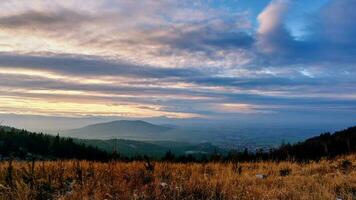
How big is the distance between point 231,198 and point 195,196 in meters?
0.68

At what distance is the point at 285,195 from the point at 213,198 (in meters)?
1.63

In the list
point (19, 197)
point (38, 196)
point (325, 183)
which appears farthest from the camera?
point (325, 183)

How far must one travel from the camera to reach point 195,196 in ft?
26.2

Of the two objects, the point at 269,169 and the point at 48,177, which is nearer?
the point at 48,177

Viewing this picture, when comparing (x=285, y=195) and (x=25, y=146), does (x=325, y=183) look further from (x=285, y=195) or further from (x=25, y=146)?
(x=25, y=146)

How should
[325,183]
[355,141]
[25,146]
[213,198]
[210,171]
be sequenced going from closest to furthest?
[213,198] → [325,183] → [210,171] → [355,141] → [25,146]

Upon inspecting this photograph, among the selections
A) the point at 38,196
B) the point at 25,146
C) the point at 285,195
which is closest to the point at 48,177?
the point at 38,196

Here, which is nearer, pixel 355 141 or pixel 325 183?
pixel 325 183

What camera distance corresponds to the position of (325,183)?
10453 millimetres

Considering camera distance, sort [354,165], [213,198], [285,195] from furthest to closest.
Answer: [354,165], [285,195], [213,198]

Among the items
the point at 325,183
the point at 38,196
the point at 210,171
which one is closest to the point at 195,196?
the point at 38,196

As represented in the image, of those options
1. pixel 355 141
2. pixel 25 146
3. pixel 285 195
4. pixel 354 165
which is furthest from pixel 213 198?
pixel 25 146

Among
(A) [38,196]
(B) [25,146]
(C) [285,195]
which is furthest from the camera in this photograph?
(B) [25,146]

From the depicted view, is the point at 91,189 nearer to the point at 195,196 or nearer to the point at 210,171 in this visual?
the point at 195,196
